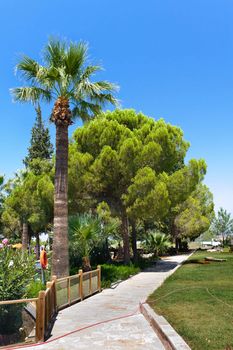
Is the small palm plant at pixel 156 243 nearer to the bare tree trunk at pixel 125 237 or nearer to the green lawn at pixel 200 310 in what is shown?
the bare tree trunk at pixel 125 237

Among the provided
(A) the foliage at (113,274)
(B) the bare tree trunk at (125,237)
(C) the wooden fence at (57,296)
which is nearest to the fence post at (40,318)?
(C) the wooden fence at (57,296)

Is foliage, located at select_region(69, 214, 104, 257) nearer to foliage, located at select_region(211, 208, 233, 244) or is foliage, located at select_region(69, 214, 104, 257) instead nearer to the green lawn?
the green lawn

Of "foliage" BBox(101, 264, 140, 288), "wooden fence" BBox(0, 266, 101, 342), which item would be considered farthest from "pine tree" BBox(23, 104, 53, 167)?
"wooden fence" BBox(0, 266, 101, 342)

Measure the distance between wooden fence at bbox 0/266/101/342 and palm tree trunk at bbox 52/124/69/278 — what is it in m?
1.38

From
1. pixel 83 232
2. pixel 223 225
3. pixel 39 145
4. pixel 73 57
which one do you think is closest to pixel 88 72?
pixel 73 57

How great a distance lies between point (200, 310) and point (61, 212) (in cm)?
760

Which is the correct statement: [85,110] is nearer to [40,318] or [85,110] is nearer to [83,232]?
[83,232]

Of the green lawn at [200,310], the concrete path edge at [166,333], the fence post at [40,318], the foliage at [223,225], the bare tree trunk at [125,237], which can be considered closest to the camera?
the concrete path edge at [166,333]

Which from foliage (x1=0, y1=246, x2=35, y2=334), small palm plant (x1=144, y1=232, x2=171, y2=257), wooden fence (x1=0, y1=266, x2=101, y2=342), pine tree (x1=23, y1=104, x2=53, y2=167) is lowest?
wooden fence (x1=0, y1=266, x2=101, y2=342)

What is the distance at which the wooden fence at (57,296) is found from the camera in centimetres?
840

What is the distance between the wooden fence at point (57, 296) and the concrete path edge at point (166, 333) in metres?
2.49

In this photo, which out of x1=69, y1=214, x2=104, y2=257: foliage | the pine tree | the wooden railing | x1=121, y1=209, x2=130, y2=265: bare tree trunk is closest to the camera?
the wooden railing

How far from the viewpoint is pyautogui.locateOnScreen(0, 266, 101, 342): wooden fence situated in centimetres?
840

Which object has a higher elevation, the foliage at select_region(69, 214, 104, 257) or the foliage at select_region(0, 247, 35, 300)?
the foliage at select_region(69, 214, 104, 257)
